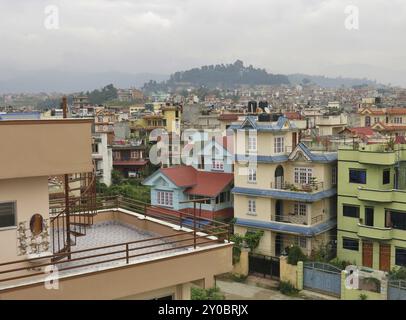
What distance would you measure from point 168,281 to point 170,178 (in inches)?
692

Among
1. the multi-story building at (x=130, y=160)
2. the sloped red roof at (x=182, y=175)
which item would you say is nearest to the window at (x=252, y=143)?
the sloped red roof at (x=182, y=175)

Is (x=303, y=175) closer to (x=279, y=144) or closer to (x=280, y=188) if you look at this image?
(x=280, y=188)

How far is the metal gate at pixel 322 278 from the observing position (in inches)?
674

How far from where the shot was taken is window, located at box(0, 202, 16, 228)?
5578 mm

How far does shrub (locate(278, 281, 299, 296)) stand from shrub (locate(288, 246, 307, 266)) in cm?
72

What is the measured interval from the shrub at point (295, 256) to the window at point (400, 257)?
10.3 feet

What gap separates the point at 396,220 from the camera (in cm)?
1844

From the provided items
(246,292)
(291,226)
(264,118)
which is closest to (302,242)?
(291,226)

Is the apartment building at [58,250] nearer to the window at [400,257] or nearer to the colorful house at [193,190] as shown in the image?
the window at [400,257]

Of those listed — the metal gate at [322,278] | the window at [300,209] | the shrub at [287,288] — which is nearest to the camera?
the metal gate at [322,278]

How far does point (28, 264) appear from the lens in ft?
18.9

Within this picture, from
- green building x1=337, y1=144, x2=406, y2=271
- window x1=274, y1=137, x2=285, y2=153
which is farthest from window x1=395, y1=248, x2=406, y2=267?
window x1=274, y1=137, x2=285, y2=153

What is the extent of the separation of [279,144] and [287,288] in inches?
229

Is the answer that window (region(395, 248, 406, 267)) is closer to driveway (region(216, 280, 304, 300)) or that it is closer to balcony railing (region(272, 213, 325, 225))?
balcony railing (region(272, 213, 325, 225))
